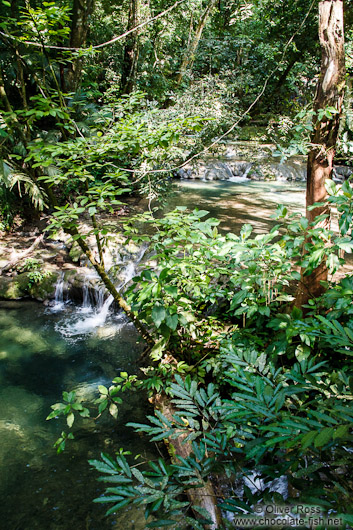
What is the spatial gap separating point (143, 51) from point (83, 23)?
3.46 m

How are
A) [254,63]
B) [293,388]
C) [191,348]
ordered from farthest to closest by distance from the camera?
[254,63]
[191,348]
[293,388]

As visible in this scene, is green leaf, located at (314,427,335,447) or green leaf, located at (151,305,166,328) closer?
green leaf, located at (314,427,335,447)

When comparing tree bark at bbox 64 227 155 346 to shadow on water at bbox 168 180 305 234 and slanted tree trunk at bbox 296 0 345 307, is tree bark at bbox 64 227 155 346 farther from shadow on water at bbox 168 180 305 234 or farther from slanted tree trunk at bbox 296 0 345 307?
shadow on water at bbox 168 180 305 234

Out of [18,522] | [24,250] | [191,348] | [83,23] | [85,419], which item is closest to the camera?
[18,522]

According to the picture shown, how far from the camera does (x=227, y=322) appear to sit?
3818mm

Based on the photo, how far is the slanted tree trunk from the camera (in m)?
2.74

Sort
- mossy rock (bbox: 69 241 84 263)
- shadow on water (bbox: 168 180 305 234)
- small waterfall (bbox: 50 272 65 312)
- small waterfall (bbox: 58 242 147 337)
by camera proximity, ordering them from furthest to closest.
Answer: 1. shadow on water (bbox: 168 180 305 234)
2. mossy rock (bbox: 69 241 84 263)
3. small waterfall (bbox: 50 272 65 312)
4. small waterfall (bbox: 58 242 147 337)

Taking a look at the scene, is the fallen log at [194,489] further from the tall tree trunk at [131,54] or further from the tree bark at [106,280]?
the tall tree trunk at [131,54]

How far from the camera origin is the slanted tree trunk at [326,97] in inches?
108

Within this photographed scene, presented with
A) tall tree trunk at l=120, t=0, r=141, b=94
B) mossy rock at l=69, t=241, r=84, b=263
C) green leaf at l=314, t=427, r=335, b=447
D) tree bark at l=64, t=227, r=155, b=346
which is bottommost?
mossy rock at l=69, t=241, r=84, b=263

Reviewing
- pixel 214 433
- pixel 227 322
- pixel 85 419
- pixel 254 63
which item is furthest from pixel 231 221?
pixel 214 433

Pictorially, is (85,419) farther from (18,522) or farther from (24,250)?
(24,250)

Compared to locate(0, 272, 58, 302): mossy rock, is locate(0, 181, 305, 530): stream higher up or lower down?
lower down

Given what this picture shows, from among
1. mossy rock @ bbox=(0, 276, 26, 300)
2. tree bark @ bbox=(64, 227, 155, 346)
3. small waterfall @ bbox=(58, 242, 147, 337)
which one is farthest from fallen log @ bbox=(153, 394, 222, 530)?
mossy rock @ bbox=(0, 276, 26, 300)
